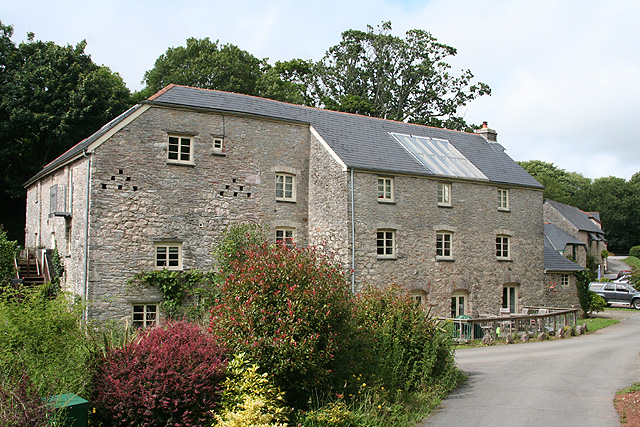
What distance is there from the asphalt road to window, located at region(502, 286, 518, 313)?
18.1 feet

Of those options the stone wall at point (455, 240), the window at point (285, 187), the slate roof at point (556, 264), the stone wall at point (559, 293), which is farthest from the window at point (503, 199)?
the window at point (285, 187)

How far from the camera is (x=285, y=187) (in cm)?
2400

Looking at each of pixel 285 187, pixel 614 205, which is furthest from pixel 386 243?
pixel 614 205

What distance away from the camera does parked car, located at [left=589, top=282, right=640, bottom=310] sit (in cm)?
4228

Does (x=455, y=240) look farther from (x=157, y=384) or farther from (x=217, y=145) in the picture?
(x=157, y=384)

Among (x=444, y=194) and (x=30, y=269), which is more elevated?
(x=444, y=194)

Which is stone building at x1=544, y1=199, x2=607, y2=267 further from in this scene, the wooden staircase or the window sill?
the wooden staircase

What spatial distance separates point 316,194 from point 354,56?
26.6 meters

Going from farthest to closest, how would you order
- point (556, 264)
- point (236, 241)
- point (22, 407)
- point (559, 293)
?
point (556, 264), point (559, 293), point (236, 241), point (22, 407)

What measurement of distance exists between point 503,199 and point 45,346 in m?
24.3

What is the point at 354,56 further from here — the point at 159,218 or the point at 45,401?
the point at 45,401

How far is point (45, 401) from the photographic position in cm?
709

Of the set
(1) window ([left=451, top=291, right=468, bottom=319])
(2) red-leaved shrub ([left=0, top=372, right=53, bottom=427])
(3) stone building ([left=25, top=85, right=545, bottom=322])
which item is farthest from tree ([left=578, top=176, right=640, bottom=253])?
(2) red-leaved shrub ([left=0, top=372, right=53, bottom=427])

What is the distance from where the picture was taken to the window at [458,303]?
25562 millimetres
